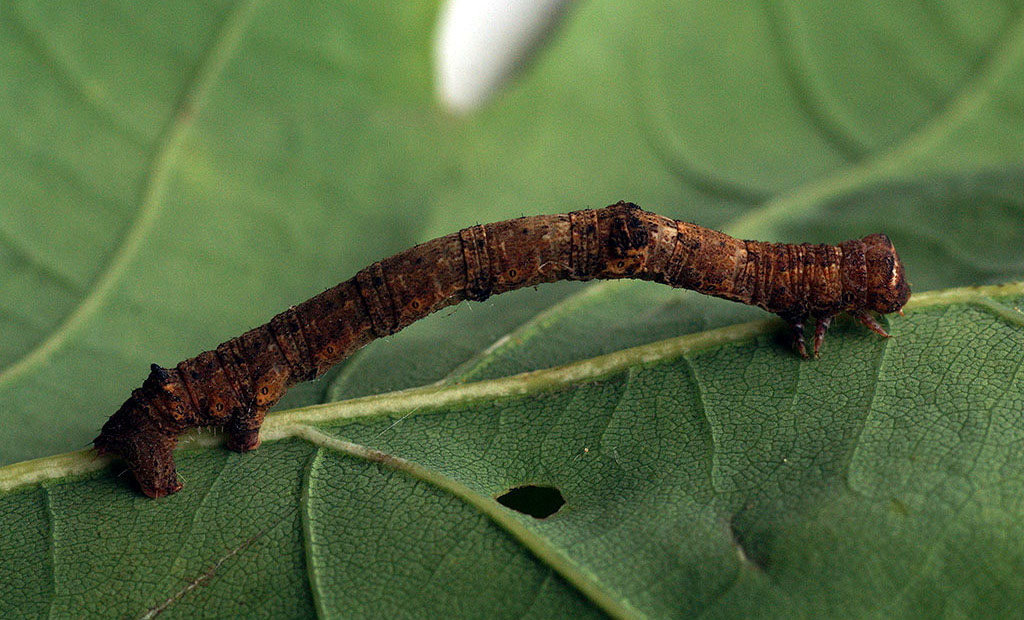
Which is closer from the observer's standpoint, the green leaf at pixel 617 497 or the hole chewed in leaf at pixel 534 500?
the green leaf at pixel 617 497

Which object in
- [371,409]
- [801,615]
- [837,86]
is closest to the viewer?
[801,615]

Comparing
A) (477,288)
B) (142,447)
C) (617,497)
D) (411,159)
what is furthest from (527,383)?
(411,159)

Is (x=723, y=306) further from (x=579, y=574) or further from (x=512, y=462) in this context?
(x=579, y=574)

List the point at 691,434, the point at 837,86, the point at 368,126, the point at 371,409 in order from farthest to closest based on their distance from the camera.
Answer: the point at 837,86 < the point at 368,126 < the point at 371,409 < the point at 691,434

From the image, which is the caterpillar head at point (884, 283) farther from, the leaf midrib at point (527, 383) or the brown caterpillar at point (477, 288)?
the leaf midrib at point (527, 383)

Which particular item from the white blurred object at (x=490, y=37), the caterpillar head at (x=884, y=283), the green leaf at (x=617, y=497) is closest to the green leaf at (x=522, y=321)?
the green leaf at (x=617, y=497)

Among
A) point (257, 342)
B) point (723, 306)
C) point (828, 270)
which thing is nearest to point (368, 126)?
point (257, 342)

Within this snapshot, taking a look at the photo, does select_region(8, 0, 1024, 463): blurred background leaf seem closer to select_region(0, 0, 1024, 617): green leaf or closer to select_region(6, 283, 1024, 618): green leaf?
select_region(0, 0, 1024, 617): green leaf
